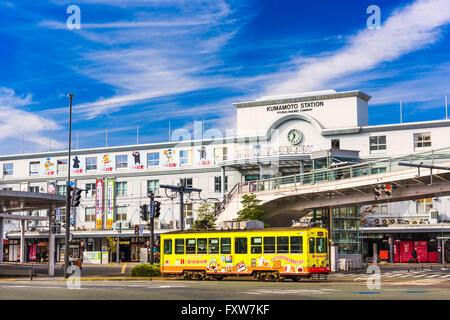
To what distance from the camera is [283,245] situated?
34875mm

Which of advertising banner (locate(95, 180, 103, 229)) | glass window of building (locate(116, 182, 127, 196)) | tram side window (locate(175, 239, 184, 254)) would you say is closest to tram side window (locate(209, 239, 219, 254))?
tram side window (locate(175, 239, 184, 254))

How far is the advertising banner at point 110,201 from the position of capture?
273ft

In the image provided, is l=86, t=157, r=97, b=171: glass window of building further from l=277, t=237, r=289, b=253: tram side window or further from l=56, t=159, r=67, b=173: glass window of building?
l=277, t=237, r=289, b=253: tram side window

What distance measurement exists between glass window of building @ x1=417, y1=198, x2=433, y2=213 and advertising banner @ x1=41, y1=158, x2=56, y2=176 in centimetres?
5066

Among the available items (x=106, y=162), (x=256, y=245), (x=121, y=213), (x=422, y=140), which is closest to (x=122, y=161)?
(x=106, y=162)

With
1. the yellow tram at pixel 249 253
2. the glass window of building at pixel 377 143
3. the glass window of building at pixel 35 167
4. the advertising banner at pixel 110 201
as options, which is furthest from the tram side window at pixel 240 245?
the glass window of building at pixel 35 167

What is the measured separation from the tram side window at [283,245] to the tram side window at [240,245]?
2.24 meters

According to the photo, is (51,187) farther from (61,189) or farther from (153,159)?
(153,159)

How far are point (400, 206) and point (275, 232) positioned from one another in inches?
1647

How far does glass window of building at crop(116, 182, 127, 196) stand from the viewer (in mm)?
83188

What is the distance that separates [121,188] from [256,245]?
165 feet

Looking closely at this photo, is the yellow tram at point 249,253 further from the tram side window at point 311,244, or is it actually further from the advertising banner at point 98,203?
the advertising banner at point 98,203
